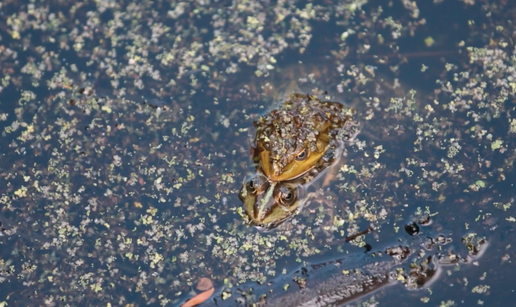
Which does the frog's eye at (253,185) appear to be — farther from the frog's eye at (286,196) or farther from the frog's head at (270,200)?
the frog's eye at (286,196)

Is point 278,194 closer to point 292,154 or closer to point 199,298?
point 292,154

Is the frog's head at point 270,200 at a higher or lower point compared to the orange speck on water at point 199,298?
higher

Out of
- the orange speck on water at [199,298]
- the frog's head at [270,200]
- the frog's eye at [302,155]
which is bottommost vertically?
the orange speck on water at [199,298]

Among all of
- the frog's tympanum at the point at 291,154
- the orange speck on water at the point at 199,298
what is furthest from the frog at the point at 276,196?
the orange speck on water at the point at 199,298

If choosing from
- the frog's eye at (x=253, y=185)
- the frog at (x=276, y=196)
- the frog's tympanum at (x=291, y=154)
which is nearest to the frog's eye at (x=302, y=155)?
the frog's tympanum at (x=291, y=154)

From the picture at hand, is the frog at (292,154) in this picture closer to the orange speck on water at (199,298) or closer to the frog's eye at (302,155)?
the frog's eye at (302,155)

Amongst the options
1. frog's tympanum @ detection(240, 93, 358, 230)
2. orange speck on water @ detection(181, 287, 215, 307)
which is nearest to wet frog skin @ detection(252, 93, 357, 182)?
frog's tympanum @ detection(240, 93, 358, 230)

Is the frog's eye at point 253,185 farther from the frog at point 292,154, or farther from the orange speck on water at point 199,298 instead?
the orange speck on water at point 199,298

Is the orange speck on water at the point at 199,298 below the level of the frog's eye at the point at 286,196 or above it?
below

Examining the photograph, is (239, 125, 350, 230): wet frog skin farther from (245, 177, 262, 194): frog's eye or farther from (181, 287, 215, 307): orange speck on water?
(181, 287, 215, 307): orange speck on water
